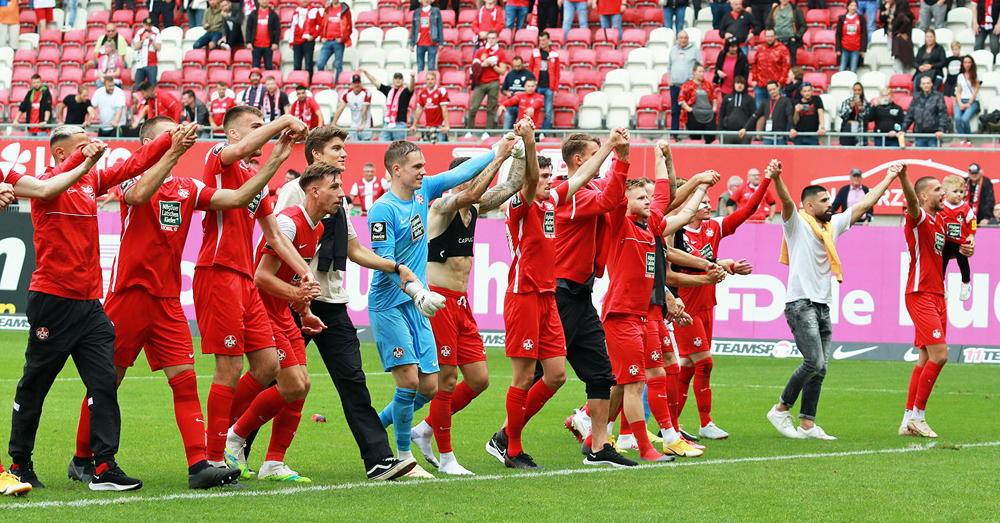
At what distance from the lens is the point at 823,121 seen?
21531 mm

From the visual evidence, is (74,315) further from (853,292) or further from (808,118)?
(808,118)

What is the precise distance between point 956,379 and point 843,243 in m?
3.25

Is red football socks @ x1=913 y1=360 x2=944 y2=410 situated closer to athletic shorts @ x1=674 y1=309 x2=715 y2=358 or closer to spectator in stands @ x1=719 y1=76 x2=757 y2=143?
athletic shorts @ x1=674 y1=309 x2=715 y2=358

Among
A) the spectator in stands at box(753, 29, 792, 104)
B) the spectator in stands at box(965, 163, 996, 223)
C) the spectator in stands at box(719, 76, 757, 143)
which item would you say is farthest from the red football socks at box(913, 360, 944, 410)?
the spectator in stands at box(753, 29, 792, 104)

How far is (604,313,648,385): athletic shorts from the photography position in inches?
353

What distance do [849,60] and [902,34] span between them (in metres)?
1.23

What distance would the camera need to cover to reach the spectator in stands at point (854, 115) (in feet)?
70.0

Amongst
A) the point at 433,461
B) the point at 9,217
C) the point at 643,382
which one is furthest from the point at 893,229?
the point at 9,217

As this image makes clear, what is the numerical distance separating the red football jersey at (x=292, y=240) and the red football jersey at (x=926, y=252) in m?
6.41

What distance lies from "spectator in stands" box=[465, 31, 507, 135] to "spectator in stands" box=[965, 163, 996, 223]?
9229 millimetres

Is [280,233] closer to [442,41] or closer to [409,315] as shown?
[409,315]

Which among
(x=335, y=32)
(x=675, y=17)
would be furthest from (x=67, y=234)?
(x=675, y=17)

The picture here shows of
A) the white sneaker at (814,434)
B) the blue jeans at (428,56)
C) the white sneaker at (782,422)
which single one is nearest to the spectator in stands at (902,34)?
the blue jeans at (428,56)

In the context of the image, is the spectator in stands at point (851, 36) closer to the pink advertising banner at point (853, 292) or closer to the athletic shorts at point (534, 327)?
the pink advertising banner at point (853, 292)
